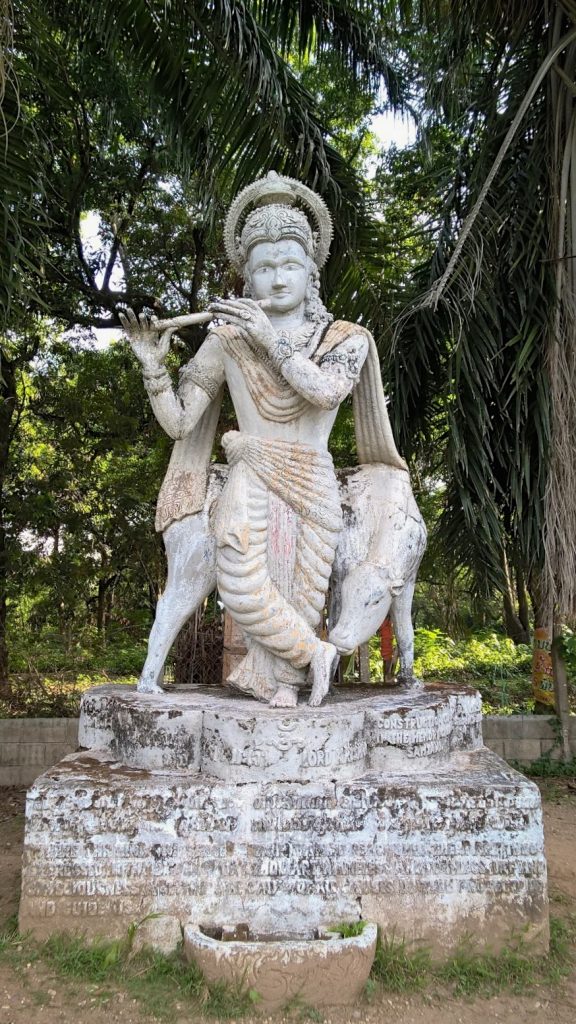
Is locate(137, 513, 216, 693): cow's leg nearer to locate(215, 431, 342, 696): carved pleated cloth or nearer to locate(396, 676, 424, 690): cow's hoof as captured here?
locate(215, 431, 342, 696): carved pleated cloth

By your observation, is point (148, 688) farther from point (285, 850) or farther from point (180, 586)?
point (285, 850)

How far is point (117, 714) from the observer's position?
3.04 metres

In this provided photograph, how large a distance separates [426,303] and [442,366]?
96 cm

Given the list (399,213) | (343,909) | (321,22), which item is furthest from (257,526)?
(399,213)

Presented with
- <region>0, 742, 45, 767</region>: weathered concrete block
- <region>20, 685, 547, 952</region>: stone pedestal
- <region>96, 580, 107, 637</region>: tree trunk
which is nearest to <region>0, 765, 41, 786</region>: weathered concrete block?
<region>0, 742, 45, 767</region>: weathered concrete block

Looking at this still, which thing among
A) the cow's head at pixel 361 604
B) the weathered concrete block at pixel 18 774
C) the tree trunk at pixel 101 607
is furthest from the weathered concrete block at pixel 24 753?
the cow's head at pixel 361 604

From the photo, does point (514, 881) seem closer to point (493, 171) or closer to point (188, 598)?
point (188, 598)

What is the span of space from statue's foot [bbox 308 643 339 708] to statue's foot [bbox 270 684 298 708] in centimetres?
7

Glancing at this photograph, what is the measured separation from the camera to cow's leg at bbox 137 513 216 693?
3314mm

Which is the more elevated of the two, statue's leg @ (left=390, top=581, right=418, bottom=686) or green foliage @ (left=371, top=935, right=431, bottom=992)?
statue's leg @ (left=390, top=581, right=418, bottom=686)

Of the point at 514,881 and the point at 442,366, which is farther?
the point at 442,366

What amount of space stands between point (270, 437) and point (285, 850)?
1735 millimetres

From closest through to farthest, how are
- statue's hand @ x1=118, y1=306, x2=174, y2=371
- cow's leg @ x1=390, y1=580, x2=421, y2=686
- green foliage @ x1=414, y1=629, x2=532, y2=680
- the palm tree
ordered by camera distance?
statue's hand @ x1=118, y1=306, x2=174, y2=371, cow's leg @ x1=390, y1=580, x2=421, y2=686, the palm tree, green foliage @ x1=414, y1=629, x2=532, y2=680

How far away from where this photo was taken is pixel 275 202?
3500 millimetres
